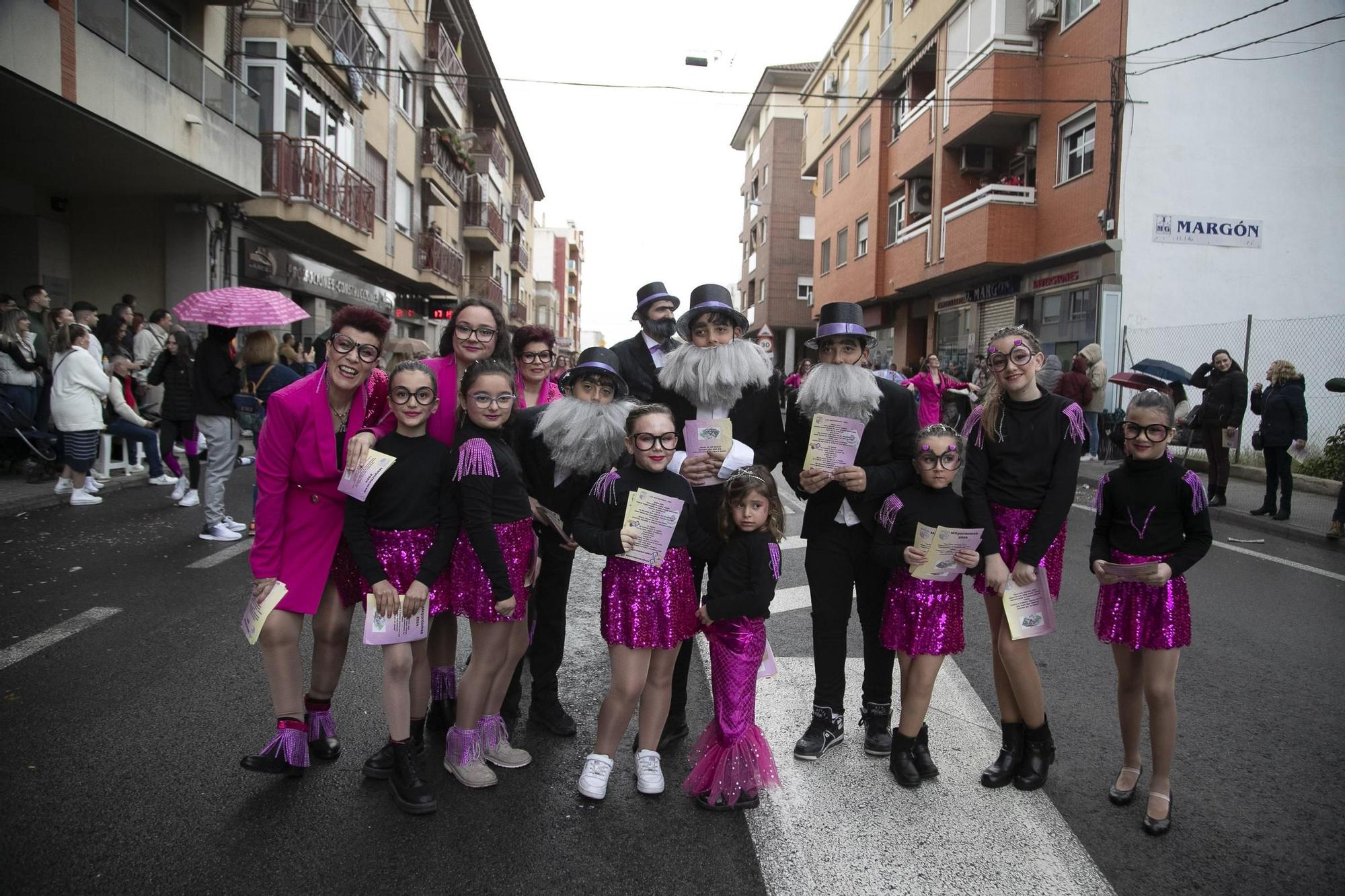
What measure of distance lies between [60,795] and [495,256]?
41731 mm

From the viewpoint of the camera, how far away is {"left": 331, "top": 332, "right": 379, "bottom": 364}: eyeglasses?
3.27 metres

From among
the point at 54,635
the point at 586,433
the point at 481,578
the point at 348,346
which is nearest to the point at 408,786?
the point at 481,578

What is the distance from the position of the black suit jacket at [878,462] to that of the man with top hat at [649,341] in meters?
0.70

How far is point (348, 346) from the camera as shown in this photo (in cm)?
328

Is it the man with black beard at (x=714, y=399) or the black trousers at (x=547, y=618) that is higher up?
the man with black beard at (x=714, y=399)

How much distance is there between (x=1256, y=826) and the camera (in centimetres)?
301

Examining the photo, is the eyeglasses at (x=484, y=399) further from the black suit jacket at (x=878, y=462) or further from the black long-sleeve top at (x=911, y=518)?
the black long-sleeve top at (x=911, y=518)

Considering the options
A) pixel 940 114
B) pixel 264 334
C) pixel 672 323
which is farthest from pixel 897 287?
pixel 672 323

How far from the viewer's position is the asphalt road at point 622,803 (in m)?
2.65

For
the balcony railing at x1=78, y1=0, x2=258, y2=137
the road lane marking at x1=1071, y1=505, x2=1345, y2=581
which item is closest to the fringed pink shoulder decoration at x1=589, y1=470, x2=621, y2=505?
the road lane marking at x1=1071, y1=505, x2=1345, y2=581

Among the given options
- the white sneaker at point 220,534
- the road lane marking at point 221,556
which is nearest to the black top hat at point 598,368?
the road lane marking at point 221,556

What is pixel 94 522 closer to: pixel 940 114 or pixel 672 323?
pixel 672 323

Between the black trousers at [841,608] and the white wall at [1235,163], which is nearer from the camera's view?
the black trousers at [841,608]

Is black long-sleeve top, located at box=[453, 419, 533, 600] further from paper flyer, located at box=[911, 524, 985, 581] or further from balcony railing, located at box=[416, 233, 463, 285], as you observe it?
balcony railing, located at box=[416, 233, 463, 285]
